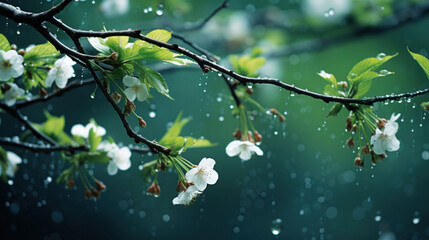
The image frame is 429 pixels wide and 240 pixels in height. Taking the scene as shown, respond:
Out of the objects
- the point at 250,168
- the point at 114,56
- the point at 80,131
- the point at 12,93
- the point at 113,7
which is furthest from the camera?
the point at 250,168

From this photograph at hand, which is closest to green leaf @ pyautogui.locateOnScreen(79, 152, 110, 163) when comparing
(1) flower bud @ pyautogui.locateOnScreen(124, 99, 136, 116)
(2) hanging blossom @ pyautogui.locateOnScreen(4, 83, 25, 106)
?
(2) hanging blossom @ pyautogui.locateOnScreen(4, 83, 25, 106)

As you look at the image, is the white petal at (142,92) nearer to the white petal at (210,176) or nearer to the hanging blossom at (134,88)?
the hanging blossom at (134,88)

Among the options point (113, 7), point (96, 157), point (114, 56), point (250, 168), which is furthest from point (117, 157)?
point (250, 168)

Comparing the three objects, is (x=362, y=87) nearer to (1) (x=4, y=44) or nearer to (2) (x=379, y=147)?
(2) (x=379, y=147)

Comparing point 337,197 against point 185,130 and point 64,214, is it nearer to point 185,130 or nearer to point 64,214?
point 185,130

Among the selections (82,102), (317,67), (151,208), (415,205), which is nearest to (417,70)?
(317,67)

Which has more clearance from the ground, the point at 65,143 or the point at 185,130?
the point at 65,143
